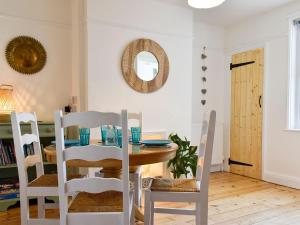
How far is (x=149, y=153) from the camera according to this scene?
1619mm

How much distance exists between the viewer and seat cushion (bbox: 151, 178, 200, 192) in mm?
1729

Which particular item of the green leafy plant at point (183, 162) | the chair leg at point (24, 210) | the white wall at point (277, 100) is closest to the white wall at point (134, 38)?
the green leafy plant at point (183, 162)

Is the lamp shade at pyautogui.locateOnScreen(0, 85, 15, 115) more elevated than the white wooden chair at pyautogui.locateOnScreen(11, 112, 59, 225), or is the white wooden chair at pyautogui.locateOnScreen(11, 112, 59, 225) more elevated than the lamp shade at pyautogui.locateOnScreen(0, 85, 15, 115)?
the lamp shade at pyautogui.locateOnScreen(0, 85, 15, 115)

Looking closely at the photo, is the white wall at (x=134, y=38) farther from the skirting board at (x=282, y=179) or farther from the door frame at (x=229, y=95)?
the skirting board at (x=282, y=179)

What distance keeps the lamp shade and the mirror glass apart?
1.51m

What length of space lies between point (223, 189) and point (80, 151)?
257cm

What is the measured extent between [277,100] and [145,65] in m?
1.94

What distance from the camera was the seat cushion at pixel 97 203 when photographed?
1485 millimetres

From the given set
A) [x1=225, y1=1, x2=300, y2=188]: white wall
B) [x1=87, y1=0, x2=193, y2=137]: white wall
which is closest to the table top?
[x1=87, y1=0, x2=193, y2=137]: white wall

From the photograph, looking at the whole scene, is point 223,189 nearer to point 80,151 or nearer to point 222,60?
point 222,60

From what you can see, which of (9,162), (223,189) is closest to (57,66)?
(9,162)

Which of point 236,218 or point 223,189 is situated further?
point 223,189

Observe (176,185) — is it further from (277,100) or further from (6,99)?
(277,100)

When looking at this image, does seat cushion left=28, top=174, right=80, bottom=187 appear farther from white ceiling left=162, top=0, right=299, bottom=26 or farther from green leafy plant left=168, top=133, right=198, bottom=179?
white ceiling left=162, top=0, right=299, bottom=26
